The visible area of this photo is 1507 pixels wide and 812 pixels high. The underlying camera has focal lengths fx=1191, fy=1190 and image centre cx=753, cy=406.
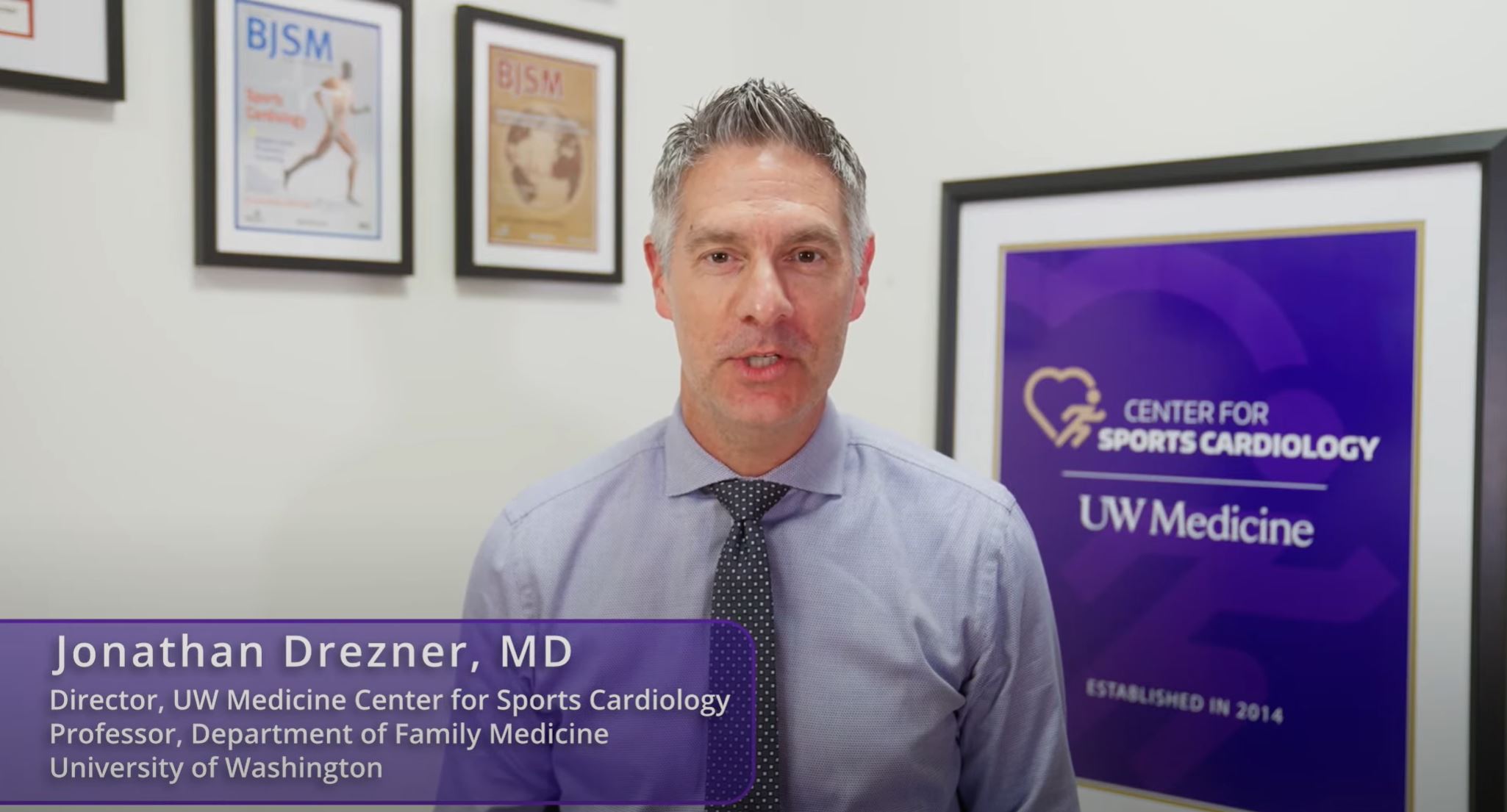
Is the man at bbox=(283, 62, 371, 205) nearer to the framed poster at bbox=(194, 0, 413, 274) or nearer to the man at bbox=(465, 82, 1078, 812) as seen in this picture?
the framed poster at bbox=(194, 0, 413, 274)

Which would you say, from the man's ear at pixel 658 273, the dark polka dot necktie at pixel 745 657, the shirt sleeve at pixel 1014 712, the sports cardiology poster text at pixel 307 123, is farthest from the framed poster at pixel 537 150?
the shirt sleeve at pixel 1014 712

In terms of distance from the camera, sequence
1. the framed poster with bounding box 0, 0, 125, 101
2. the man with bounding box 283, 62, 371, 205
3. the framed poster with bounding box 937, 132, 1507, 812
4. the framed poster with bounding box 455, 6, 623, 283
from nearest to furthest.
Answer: the framed poster with bounding box 0, 0, 125, 101, the framed poster with bounding box 937, 132, 1507, 812, the man with bounding box 283, 62, 371, 205, the framed poster with bounding box 455, 6, 623, 283

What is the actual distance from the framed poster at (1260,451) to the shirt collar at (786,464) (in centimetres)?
54

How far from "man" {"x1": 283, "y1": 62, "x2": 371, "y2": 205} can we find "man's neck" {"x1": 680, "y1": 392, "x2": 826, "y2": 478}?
0.58 meters

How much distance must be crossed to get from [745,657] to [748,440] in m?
0.23

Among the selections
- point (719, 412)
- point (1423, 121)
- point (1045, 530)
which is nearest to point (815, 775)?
point (719, 412)

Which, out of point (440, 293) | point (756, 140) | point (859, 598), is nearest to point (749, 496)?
point (859, 598)

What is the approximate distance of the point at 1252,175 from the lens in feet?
5.06

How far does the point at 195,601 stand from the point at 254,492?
0.15 metres

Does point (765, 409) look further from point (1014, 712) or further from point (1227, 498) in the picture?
point (1227, 498)

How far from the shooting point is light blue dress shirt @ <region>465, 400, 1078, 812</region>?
1.23 m

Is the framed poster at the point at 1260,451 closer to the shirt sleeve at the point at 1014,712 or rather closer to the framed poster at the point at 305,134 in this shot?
the shirt sleeve at the point at 1014,712

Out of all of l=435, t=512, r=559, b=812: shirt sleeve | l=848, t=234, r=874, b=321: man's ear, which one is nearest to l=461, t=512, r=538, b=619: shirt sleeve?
l=435, t=512, r=559, b=812: shirt sleeve

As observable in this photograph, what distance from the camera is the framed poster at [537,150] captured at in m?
1.66
